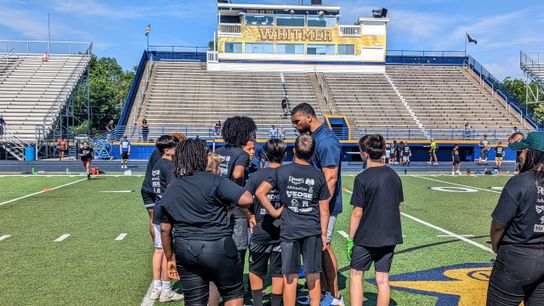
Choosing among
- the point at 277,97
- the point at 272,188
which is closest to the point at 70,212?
the point at 272,188

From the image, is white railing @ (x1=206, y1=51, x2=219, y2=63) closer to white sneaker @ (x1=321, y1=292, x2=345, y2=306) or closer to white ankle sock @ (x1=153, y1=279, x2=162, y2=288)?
white ankle sock @ (x1=153, y1=279, x2=162, y2=288)

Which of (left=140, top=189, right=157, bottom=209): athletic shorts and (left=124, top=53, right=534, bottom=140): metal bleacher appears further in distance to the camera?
(left=124, top=53, right=534, bottom=140): metal bleacher

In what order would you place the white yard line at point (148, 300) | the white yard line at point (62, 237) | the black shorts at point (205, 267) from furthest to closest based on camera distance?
the white yard line at point (62, 237), the white yard line at point (148, 300), the black shorts at point (205, 267)

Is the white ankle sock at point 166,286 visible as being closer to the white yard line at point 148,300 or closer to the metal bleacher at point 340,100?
the white yard line at point 148,300

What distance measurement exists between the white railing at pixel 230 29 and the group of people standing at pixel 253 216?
38159 millimetres

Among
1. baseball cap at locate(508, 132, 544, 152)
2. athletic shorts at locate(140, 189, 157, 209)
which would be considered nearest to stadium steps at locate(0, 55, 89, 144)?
athletic shorts at locate(140, 189, 157, 209)

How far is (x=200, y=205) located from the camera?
3.81 metres

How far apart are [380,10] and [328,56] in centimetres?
659

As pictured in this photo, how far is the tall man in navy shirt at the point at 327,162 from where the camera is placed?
16.4 feet

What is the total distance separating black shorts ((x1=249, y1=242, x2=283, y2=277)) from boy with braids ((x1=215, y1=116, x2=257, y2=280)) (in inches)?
5.6

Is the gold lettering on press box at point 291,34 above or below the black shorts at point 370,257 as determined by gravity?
above

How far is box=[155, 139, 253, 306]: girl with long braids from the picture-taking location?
12.3 ft

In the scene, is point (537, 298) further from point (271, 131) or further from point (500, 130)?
point (500, 130)

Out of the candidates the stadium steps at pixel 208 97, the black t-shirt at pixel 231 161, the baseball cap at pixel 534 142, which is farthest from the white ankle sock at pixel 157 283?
the stadium steps at pixel 208 97
